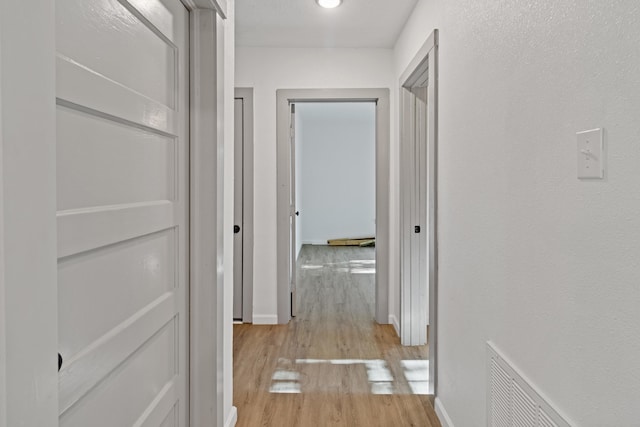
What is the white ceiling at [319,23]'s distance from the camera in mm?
3311

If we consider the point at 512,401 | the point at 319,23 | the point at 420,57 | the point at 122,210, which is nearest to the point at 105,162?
the point at 122,210

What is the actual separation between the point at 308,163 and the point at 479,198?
8331 mm

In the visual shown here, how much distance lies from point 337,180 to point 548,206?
8.93 m

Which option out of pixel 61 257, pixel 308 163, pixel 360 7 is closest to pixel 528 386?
pixel 61 257

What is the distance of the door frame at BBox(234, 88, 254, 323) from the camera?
14.0 ft

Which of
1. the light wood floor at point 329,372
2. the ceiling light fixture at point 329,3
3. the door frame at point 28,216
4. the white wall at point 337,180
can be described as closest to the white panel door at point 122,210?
the door frame at point 28,216

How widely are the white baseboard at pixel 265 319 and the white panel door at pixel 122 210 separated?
8.20 ft

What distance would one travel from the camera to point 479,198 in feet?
6.31

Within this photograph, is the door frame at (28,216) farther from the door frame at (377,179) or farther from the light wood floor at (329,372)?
the door frame at (377,179)

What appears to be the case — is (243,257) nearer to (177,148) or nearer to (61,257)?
(177,148)

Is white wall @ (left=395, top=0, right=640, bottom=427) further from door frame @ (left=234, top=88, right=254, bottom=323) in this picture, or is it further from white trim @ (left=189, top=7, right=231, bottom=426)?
door frame @ (left=234, top=88, right=254, bottom=323)

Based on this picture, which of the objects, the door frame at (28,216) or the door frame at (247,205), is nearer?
the door frame at (28,216)

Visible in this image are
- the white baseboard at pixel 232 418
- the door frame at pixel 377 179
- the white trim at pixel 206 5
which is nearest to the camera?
the white trim at pixel 206 5

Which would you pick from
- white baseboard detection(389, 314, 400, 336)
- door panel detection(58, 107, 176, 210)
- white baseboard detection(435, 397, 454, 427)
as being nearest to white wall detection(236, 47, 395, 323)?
white baseboard detection(389, 314, 400, 336)
